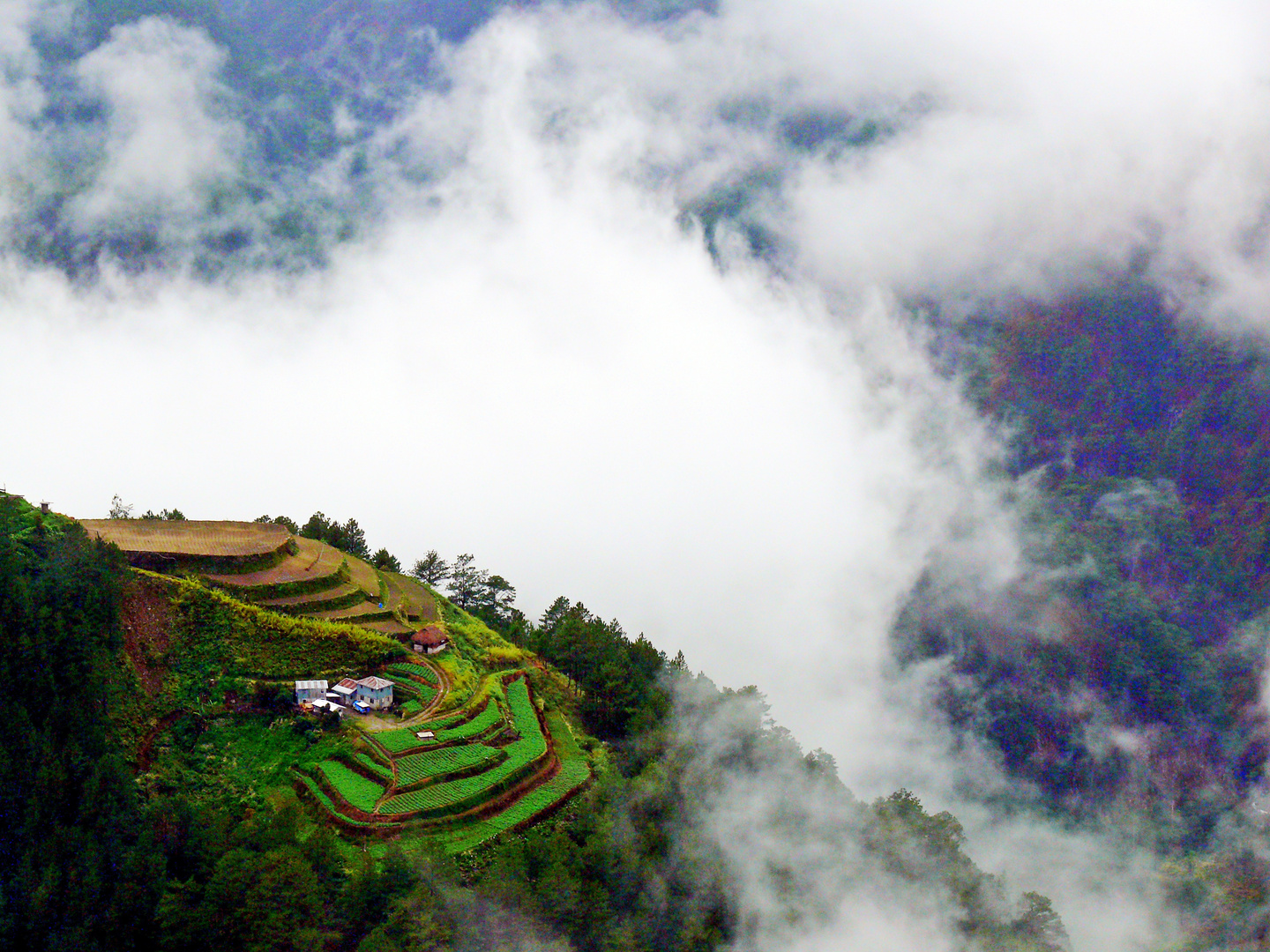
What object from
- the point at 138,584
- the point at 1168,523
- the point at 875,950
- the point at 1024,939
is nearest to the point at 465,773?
the point at 138,584

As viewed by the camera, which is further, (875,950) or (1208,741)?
(1208,741)

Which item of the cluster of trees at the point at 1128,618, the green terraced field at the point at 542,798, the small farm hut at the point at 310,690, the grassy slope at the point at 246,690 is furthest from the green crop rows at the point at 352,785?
the cluster of trees at the point at 1128,618

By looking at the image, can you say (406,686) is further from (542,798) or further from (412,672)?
(542,798)

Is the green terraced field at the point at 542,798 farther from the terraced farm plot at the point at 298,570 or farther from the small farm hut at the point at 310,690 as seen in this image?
the terraced farm plot at the point at 298,570

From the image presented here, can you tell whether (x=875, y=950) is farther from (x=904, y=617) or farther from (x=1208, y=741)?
(x=904, y=617)

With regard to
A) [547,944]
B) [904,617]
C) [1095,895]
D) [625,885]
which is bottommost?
[547,944]

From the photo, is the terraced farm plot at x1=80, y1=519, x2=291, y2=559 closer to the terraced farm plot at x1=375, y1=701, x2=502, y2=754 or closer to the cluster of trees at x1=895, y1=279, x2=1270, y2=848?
the terraced farm plot at x1=375, y1=701, x2=502, y2=754

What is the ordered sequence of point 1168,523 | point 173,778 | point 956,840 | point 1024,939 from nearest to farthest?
point 173,778 < point 1024,939 < point 956,840 < point 1168,523

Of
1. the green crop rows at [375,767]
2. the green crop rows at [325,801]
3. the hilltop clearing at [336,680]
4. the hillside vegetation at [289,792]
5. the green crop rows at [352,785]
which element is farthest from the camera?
the green crop rows at [375,767]
